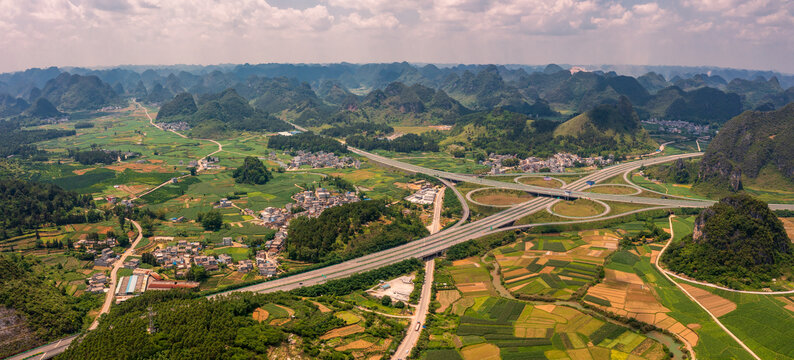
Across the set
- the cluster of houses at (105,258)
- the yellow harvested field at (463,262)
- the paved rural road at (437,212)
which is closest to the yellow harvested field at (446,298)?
the yellow harvested field at (463,262)

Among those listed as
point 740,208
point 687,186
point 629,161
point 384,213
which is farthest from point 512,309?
point 629,161

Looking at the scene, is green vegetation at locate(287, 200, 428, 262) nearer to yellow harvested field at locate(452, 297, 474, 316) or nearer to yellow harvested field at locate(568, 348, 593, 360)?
yellow harvested field at locate(452, 297, 474, 316)

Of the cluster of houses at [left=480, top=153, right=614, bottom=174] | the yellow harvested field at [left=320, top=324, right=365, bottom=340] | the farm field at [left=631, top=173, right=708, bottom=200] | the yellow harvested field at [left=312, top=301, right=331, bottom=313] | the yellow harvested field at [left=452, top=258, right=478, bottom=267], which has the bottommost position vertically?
the yellow harvested field at [left=452, top=258, right=478, bottom=267]

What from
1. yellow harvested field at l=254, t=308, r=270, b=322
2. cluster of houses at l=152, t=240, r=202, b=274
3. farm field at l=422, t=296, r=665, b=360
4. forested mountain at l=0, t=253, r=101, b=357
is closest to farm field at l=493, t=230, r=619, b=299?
farm field at l=422, t=296, r=665, b=360

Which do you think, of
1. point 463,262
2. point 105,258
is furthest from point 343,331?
point 105,258

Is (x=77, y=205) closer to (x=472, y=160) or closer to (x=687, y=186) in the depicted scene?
(x=472, y=160)

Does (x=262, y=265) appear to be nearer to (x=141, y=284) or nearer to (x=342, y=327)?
(x=141, y=284)
